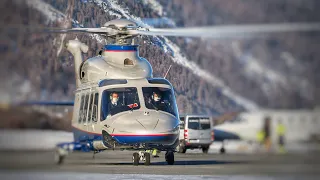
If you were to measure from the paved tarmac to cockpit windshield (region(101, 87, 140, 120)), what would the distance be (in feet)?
5.38

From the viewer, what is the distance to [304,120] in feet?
69.7

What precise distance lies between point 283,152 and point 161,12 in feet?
29.7

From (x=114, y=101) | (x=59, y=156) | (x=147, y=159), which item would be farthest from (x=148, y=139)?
Answer: (x=59, y=156)

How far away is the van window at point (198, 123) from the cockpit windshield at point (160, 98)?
9.63 metres

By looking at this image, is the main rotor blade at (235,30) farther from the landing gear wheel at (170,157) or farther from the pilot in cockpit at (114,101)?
the landing gear wheel at (170,157)

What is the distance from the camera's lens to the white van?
37875mm

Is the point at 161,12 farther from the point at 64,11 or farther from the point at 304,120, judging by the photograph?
the point at 304,120

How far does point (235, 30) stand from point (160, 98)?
4.48m

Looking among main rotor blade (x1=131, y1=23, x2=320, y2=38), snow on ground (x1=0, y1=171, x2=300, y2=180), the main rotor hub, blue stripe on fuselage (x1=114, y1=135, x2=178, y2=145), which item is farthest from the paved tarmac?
the main rotor hub

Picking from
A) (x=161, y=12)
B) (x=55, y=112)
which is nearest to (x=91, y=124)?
(x=55, y=112)

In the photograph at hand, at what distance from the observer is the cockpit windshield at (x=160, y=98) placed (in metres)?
27.5

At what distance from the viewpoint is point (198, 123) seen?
3875 cm

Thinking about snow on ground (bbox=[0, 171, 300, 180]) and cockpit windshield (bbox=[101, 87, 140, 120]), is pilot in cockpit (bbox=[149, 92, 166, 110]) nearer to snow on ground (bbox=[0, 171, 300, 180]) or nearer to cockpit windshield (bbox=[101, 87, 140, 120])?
cockpit windshield (bbox=[101, 87, 140, 120])

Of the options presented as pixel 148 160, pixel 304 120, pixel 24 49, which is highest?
pixel 24 49
